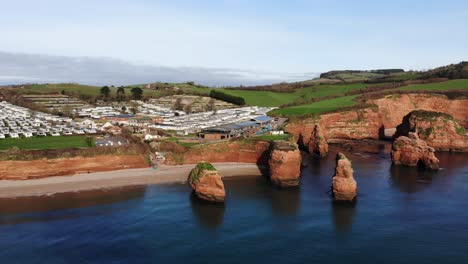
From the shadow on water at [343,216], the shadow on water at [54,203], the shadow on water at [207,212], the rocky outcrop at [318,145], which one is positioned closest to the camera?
the shadow on water at [343,216]

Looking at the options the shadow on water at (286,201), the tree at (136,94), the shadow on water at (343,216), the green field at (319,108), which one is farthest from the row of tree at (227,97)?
the shadow on water at (343,216)

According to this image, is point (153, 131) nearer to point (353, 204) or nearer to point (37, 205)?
point (37, 205)

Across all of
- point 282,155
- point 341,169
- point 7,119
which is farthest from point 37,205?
point 7,119

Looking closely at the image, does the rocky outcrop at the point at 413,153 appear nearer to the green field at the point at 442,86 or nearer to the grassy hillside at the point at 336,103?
the grassy hillside at the point at 336,103

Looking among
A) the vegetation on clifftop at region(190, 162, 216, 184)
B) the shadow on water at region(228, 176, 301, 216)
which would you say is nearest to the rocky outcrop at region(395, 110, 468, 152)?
the shadow on water at region(228, 176, 301, 216)

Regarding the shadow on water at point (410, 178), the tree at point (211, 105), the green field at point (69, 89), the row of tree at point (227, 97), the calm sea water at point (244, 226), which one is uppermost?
the green field at point (69, 89)

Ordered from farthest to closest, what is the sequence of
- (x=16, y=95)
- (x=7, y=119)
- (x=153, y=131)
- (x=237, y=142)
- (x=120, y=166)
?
1. (x=16, y=95)
2. (x=7, y=119)
3. (x=153, y=131)
4. (x=237, y=142)
5. (x=120, y=166)

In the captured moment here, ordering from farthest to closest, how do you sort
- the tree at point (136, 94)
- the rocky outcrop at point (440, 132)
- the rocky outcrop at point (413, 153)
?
the tree at point (136, 94), the rocky outcrop at point (440, 132), the rocky outcrop at point (413, 153)
